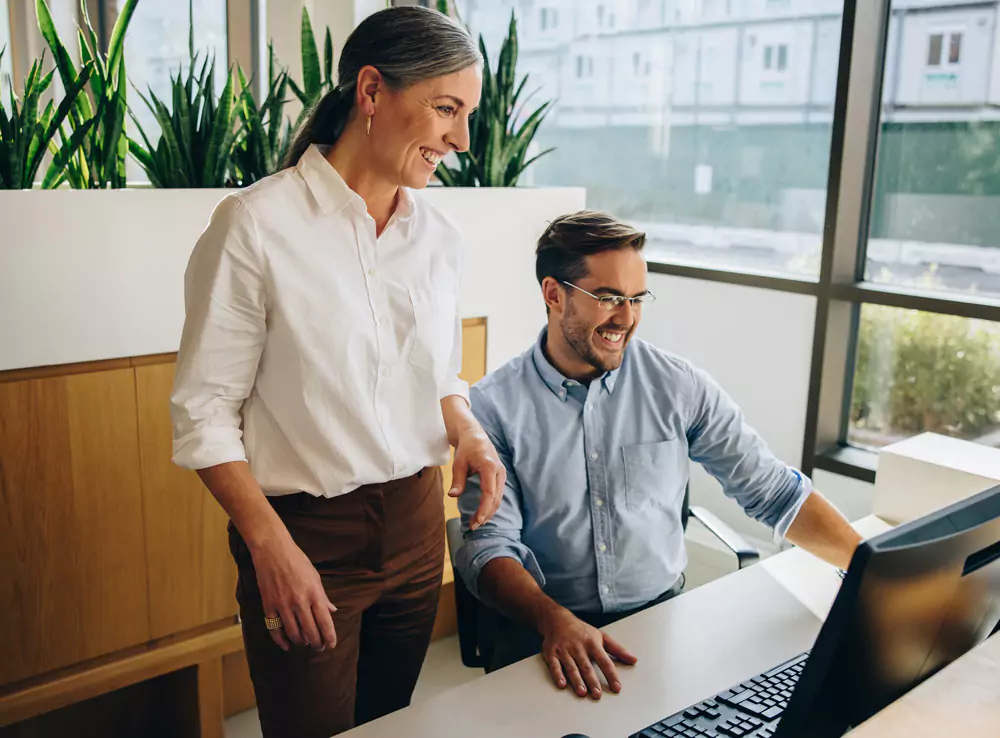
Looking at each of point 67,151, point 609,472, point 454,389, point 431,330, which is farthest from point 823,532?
point 67,151

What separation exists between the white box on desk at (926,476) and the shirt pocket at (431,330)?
1260 millimetres

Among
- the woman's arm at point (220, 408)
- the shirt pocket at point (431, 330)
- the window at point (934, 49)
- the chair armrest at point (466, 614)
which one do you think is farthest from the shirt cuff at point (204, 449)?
the window at point (934, 49)

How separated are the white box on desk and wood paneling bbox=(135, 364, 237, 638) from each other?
163 cm

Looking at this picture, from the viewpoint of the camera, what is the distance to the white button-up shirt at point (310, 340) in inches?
50.6

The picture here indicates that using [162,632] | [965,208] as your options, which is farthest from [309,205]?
[965,208]

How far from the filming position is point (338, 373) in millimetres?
1361

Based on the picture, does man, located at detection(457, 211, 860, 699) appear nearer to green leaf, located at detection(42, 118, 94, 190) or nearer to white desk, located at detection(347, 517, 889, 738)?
white desk, located at detection(347, 517, 889, 738)

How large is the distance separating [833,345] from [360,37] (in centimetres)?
213

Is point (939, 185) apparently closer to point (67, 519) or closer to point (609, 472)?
point (609, 472)

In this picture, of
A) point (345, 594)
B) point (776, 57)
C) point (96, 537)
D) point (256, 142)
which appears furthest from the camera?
point (776, 57)

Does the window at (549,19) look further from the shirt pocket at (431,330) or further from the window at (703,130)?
the shirt pocket at (431,330)

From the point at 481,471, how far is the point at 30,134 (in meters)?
1.34

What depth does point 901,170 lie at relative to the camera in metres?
2.91

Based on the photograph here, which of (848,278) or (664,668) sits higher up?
(848,278)
